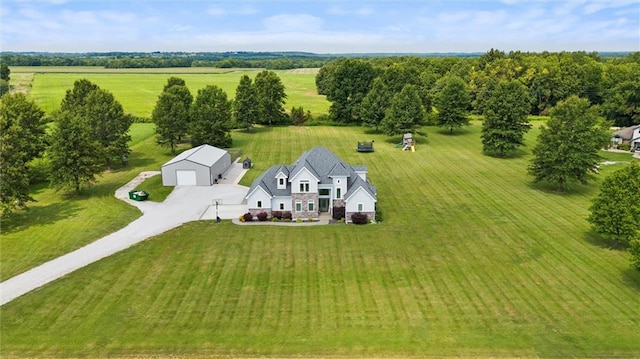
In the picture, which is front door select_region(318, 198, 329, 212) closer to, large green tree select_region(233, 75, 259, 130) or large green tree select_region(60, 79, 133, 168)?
large green tree select_region(60, 79, 133, 168)

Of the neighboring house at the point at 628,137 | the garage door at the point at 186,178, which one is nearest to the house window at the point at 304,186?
the garage door at the point at 186,178

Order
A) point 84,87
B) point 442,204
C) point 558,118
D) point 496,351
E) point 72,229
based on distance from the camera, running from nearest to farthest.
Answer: point 496,351
point 72,229
point 442,204
point 558,118
point 84,87

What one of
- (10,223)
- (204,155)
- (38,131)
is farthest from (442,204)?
(38,131)

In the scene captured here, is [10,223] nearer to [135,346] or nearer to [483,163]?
[135,346]

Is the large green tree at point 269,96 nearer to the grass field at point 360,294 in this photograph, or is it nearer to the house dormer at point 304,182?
the house dormer at point 304,182

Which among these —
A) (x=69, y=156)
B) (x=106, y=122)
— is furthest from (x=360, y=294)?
(x=106, y=122)

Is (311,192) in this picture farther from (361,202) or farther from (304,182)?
(361,202)
